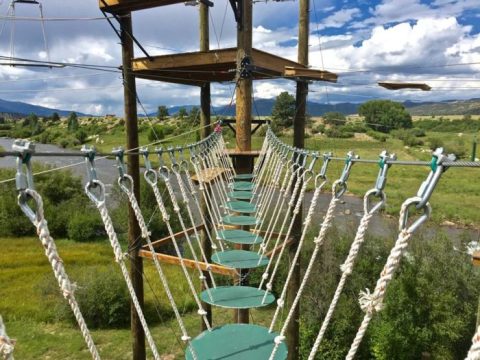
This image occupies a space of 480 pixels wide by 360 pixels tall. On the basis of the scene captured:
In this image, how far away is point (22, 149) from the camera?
3.10 feet

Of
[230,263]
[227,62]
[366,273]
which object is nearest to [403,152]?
[366,273]

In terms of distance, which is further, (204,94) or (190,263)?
(204,94)

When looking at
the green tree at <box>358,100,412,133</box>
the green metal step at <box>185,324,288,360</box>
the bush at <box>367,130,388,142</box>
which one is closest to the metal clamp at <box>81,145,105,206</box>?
the green metal step at <box>185,324,288,360</box>

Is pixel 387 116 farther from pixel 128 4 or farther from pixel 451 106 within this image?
pixel 128 4

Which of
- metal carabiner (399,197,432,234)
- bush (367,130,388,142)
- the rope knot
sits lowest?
bush (367,130,388,142)

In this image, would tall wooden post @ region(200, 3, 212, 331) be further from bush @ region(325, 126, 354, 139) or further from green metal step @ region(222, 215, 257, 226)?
bush @ region(325, 126, 354, 139)

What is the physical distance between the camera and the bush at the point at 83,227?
19.2 m

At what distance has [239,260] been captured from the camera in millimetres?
2557

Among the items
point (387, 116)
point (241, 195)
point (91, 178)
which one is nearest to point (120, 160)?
point (91, 178)

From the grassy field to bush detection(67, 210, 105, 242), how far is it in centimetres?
313

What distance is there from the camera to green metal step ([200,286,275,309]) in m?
1.95

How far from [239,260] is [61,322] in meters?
10.6

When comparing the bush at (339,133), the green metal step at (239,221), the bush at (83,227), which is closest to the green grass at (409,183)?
the bush at (339,133)

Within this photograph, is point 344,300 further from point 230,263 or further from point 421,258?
point 230,263
